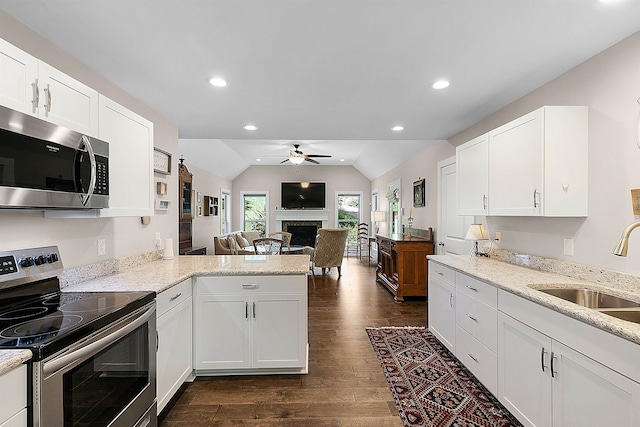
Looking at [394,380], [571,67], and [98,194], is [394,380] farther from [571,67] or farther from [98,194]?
[571,67]

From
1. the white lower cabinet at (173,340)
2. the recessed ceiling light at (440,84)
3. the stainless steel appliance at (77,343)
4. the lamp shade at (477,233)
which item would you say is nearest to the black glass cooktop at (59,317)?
the stainless steel appliance at (77,343)

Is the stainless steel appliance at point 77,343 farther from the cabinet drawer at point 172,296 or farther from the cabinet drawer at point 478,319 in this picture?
the cabinet drawer at point 478,319

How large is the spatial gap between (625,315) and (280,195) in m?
8.49

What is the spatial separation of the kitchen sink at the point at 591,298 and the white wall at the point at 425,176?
2.66 metres

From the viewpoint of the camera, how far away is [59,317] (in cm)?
139

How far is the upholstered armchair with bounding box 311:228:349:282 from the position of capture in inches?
248

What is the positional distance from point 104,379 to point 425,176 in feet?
16.8

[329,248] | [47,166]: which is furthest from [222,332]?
[329,248]

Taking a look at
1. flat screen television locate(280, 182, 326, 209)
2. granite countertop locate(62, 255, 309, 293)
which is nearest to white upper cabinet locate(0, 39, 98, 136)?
granite countertop locate(62, 255, 309, 293)

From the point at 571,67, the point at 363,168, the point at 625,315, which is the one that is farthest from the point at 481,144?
the point at 363,168

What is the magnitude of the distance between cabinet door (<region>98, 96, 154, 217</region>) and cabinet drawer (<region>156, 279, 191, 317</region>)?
602 mm

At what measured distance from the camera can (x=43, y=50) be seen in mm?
1909

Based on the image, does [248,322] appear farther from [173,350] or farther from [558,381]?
[558,381]

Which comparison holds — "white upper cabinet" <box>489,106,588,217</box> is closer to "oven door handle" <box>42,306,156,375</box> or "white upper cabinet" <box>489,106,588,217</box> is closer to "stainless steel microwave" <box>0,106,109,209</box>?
"oven door handle" <box>42,306,156,375</box>
